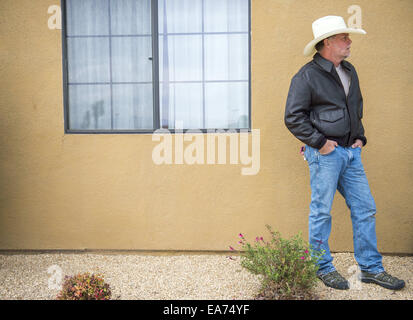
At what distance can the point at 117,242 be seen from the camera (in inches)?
156

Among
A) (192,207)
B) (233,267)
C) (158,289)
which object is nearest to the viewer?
(158,289)

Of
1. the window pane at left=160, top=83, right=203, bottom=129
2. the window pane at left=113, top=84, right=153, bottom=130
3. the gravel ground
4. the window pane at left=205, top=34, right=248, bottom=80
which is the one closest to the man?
the gravel ground

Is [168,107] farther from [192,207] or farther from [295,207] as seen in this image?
[295,207]

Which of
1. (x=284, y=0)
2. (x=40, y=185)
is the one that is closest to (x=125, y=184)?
(x=40, y=185)

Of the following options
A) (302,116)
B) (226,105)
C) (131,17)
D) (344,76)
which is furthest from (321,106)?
(131,17)

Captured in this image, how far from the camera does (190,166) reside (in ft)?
12.8

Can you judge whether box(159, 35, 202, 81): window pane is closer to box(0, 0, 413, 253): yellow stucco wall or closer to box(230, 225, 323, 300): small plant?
box(0, 0, 413, 253): yellow stucco wall

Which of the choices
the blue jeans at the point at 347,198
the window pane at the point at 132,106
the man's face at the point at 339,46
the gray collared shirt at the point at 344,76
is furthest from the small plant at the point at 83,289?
the man's face at the point at 339,46

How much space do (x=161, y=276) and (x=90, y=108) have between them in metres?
1.89

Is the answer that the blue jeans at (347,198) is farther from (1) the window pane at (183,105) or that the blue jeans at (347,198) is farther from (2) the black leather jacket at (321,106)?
(1) the window pane at (183,105)

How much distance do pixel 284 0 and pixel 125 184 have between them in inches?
Answer: 94.4

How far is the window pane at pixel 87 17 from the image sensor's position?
3967 millimetres

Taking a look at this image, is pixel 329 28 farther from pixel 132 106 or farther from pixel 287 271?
pixel 132 106

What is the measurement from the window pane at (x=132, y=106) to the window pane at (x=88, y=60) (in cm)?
22
